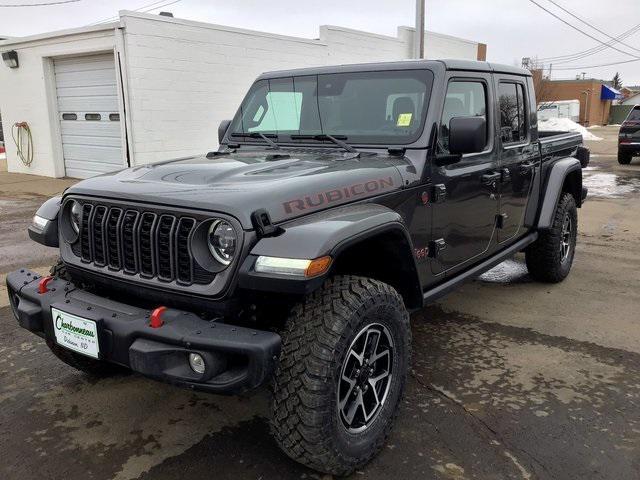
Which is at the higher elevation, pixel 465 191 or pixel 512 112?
pixel 512 112

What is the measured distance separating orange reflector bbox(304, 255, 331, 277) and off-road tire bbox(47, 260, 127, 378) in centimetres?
148

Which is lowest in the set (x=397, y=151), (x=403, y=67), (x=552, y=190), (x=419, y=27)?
(x=552, y=190)

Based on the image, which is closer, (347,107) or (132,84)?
(347,107)

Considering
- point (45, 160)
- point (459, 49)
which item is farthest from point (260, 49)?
point (459, 49)

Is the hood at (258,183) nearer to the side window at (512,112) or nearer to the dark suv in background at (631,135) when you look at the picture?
the side window at (512,112)

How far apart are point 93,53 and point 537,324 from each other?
10.4m

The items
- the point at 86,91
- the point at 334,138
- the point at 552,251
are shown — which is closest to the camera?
the point at 334,138

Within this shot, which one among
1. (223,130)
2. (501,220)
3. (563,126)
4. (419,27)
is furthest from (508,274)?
(563,126)

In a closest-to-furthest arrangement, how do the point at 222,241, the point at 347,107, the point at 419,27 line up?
the point at 222,241 → the point at 347,107 → the point at 419,27

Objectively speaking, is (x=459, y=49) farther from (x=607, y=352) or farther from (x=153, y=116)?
(x=607, y=352)

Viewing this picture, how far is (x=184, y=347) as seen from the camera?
7.36 ft

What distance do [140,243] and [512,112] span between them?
9.94 ft

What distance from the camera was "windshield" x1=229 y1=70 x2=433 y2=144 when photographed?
136 inches

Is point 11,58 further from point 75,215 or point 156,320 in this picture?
point 156,320
